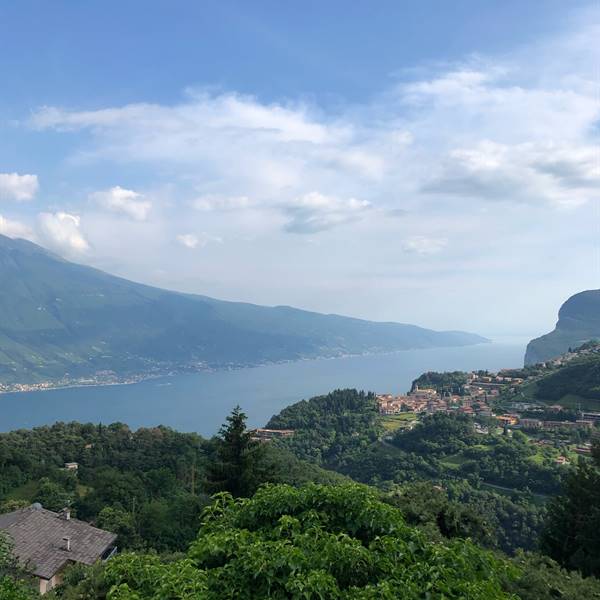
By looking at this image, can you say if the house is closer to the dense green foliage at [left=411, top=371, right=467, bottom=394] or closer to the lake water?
the lake water

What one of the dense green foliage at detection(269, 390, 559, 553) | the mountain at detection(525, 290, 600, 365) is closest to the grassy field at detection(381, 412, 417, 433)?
the dense green foliage at detection(269, 390, 559, 553)

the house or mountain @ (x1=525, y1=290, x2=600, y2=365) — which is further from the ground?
mountain @ (x1=525, y1=290, x2=600, y2=365)

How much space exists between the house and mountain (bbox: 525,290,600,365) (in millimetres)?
145582

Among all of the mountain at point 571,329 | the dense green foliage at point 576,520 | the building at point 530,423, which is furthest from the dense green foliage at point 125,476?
the mountain at point 571,329

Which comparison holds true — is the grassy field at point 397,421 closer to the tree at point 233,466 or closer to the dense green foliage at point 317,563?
the tree at point 233,466

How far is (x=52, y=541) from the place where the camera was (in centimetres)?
1659

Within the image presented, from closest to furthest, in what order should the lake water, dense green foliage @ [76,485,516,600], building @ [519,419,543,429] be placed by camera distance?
dense green foliage @ [76,485,516,600]
building @ [519,419,543,429]
the lake water

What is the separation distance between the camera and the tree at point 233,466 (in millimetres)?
15844

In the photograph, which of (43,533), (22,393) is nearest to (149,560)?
(43,533)

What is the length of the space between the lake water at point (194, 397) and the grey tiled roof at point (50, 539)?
55456 millimetres

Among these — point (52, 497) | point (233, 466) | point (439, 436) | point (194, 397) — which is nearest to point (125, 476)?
point (52, 497)

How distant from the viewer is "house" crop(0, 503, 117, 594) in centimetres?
1497

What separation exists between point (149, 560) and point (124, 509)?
74.0 ft

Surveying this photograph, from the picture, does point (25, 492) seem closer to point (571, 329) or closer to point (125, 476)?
point (125, 476)
